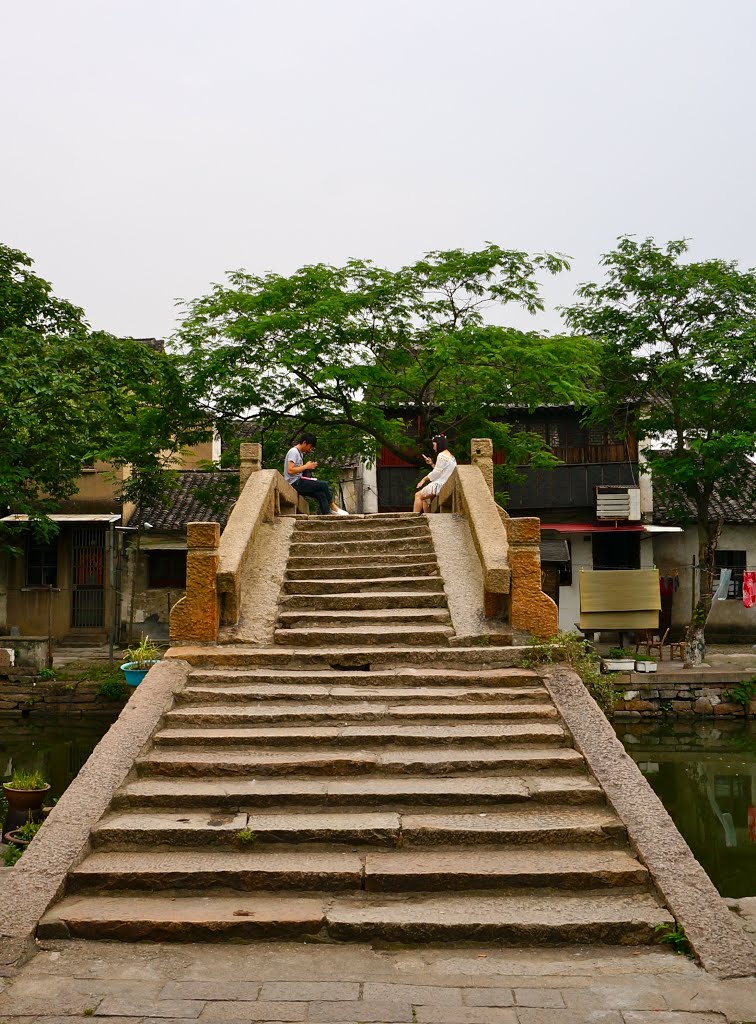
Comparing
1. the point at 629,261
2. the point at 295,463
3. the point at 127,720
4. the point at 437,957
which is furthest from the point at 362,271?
the point at 437,957

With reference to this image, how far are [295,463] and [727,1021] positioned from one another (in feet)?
32.3

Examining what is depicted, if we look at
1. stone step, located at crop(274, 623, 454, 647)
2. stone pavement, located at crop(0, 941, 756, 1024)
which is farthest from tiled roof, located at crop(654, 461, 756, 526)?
stone pavement, located at crop(0, 941, 756, 1024)

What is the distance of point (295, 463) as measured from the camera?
1298cm

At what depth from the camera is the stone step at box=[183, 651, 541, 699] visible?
280 inches

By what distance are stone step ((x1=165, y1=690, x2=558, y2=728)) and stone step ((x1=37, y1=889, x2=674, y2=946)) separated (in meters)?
1.77

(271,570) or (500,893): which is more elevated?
(271,570)

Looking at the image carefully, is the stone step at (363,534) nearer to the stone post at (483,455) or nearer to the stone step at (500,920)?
the stone post at (483,455)

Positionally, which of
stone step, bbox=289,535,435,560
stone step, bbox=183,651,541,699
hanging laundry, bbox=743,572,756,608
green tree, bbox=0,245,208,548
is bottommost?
hanging laundry, bbox=743,572,756,608

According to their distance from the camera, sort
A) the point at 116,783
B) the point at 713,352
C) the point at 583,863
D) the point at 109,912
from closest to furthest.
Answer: the point at 109,912 → the point at 583,863 → the point at 116,783 → the point at 713,352

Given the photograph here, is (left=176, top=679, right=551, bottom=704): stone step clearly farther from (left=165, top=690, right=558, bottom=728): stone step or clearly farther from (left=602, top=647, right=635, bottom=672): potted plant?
(left=602, top=647, right=635, bottom=672): potted plant

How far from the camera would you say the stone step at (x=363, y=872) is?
503cm

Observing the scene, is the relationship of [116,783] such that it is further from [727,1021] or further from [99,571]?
[99,571]

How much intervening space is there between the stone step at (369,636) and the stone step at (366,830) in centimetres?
228

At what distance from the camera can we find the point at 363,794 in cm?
571
